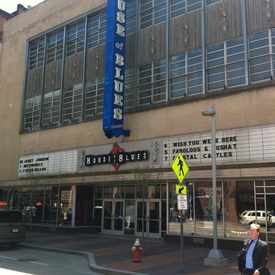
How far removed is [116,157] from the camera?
24891 millimetres

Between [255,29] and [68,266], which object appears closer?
[68,266]

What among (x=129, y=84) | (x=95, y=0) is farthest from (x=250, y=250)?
(x=95, y=0)

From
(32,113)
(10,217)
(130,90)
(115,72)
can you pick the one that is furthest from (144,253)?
(32,113)

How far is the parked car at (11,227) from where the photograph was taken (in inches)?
798

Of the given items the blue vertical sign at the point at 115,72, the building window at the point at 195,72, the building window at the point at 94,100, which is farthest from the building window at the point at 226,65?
the building window at the point at 94,100

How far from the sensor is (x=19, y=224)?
2098 centimetres

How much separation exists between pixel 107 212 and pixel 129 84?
27.1 feet

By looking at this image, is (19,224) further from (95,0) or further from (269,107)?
(95,0)

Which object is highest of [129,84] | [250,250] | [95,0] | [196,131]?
[95,0]

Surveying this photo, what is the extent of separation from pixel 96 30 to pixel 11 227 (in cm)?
1393

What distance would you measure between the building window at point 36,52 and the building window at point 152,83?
10.4 meters

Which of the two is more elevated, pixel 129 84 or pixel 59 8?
pixel 59 8

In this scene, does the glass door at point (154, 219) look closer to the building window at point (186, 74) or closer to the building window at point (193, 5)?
the building window at point (186, 74)

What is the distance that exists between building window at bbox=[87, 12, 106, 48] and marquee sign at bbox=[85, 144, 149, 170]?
722cm
